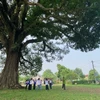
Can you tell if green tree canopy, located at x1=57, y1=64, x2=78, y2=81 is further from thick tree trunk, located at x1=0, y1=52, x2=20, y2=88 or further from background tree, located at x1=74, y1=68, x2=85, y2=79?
thick tree trunk, located at x1=0, y1=52, x2=20, y2=88

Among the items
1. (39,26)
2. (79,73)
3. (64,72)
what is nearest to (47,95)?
(39,26)

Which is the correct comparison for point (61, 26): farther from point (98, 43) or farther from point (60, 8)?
point (60, 8)

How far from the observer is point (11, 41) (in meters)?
20.2

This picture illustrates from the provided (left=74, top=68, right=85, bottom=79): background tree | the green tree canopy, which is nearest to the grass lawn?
the green tree canopy

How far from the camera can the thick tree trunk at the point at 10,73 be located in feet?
61.9

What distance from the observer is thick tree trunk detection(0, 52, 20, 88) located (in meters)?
18.9

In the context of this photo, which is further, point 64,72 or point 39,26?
point 64,72

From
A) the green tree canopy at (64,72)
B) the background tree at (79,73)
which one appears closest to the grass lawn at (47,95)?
the green tree canopy at (64,72)

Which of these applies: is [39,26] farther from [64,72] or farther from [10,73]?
[64,72]

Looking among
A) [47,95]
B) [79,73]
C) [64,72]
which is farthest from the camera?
[79,73]

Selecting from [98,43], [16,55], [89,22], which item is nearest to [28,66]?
[16,55]

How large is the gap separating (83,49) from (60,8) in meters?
8.70

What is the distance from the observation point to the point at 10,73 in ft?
64.0

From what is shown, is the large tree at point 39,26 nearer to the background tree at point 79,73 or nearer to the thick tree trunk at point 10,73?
the thick tree trunk at point 10,73
